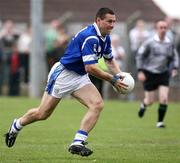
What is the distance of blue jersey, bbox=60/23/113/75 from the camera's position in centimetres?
1236

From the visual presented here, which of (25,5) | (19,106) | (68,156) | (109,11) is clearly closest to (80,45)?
(109,11)

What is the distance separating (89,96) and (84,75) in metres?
0.43

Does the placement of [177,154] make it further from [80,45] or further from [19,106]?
[19,106]

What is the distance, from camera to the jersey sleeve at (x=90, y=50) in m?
12.3

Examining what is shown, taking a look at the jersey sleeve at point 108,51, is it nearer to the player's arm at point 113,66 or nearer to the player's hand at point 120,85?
the player's arm at point 113,66

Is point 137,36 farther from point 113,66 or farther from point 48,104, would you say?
point 48,104

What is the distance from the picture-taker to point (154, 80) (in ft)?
63.4

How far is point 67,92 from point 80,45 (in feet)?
2.48

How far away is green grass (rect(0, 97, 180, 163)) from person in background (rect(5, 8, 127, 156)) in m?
0.52

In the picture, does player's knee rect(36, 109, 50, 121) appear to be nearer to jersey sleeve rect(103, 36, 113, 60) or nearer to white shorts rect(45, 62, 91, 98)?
white shorts rect(45, 62, 91, 98)

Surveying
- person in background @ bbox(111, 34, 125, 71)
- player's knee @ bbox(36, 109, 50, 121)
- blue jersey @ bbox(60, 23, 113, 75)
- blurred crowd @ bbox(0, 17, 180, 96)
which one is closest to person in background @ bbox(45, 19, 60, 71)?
blurred crowd @ bbox(0, 17, 180, 96)

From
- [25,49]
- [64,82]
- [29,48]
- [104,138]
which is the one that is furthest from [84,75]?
[25,49]

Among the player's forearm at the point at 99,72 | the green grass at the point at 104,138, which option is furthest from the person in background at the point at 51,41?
the player's forearm at the point at 99,72

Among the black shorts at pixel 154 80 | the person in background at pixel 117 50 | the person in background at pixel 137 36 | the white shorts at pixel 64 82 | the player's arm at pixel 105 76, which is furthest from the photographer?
the person in background at pixel 117 50
